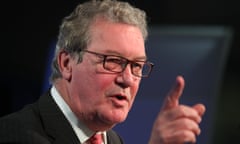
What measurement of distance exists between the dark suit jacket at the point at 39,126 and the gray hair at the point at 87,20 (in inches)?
4.8

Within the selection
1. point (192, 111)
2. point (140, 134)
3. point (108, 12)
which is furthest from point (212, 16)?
point (192, 111)

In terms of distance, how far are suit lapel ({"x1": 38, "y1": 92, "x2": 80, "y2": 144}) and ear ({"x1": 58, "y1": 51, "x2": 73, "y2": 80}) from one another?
81 millimetres

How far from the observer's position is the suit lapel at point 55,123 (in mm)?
1344

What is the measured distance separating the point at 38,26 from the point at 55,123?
1.46 m

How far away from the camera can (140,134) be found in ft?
7.60

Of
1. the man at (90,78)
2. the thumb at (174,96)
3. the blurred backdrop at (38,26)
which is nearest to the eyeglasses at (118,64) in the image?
the man at (90,78)

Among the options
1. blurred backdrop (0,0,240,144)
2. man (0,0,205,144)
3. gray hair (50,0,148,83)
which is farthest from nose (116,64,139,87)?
blurred backdrop (0,0,240,144)

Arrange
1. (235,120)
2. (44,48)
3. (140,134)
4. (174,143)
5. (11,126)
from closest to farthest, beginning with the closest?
(174,143)
(11,126)
(140,134)
(235,120)
(44,48)

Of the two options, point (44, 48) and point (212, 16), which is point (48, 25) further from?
point (212, 16)

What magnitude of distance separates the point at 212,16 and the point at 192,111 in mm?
1584

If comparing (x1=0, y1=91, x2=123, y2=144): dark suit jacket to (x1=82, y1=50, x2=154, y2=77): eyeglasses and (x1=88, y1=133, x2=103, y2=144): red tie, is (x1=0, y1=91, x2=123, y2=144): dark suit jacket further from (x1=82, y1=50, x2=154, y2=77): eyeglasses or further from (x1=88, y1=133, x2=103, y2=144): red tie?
(x1=82, y1=50, x2=154, y2=77): eyeglasses

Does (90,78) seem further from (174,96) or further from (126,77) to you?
Answer: (174,96)

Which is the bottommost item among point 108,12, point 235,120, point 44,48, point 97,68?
point 235,120

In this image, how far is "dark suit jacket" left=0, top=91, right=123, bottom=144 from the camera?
128 centimetres
